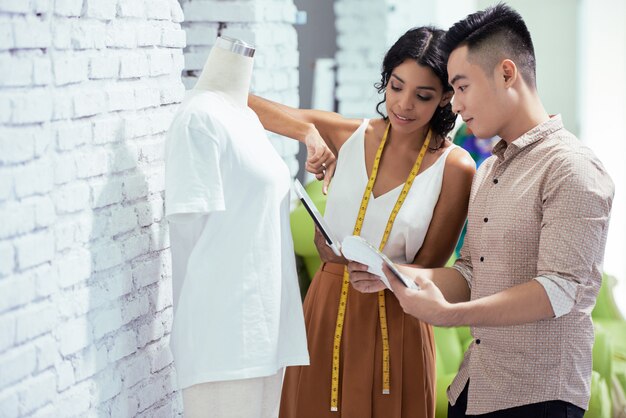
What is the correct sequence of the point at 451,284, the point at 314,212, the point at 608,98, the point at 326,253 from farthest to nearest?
the point at 608,98, the point at 326,253, the point at 451,284, the point at 314,212

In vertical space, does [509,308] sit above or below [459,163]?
below

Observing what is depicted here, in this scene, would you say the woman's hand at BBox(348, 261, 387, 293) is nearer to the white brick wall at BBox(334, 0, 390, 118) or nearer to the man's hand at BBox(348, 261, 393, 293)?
the man's hand at BBox(348, 261, 393, 293)

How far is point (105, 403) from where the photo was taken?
232 centimetres

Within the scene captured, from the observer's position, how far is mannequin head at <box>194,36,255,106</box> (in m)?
2.30

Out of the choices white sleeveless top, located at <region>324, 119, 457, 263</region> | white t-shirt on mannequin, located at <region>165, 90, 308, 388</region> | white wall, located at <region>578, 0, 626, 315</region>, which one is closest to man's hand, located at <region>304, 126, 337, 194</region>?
white sleeveless top, located at <region>324, 119, 457, 263</region>

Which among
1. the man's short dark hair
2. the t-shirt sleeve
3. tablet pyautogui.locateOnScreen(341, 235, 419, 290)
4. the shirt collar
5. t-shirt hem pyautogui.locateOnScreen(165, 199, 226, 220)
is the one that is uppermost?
the man's short dark hair

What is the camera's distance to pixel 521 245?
86.0 inches

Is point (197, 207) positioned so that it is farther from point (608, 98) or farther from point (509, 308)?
point (608, 98)

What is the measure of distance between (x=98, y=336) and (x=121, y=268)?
186 mm

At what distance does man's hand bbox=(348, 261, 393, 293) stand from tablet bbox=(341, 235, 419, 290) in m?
0.21

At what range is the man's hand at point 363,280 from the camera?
8.33ft

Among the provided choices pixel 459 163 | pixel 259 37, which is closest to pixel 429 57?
pixel 459 163

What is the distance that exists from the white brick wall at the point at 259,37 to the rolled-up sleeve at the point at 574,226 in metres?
1.81

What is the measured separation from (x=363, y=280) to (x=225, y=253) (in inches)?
18.8
